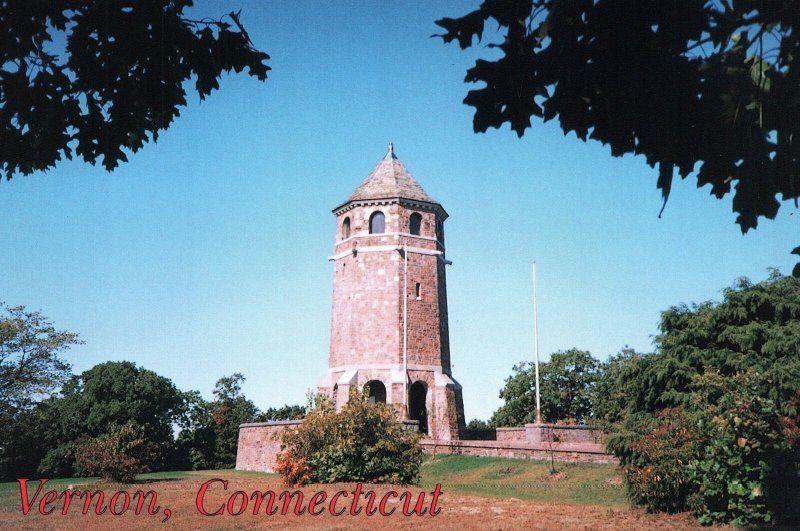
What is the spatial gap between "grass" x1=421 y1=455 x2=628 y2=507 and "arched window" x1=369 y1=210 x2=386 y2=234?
12.6m

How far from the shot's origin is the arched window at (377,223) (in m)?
32.2

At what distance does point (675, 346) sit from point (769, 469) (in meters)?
5.88

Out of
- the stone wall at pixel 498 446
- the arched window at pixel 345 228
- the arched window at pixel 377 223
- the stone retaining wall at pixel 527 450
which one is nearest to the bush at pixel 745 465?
the stone retaining wall at pixel 527 450

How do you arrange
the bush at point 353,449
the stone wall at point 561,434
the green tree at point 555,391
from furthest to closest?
1. the green tree at point 555,391
2. the stone wall at point 561,434
3. the bush at point 353,449

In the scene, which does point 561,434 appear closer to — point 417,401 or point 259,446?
point 417,401

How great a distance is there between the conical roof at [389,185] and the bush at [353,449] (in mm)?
17404

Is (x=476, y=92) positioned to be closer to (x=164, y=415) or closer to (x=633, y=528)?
(x=633, y=528)

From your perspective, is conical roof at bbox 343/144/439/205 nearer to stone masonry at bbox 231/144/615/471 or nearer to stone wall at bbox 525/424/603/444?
stone masonry at bbox 231/144/615/471

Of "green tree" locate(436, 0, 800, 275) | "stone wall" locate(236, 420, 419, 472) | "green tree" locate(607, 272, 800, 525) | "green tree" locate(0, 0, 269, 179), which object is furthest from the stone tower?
"green tree" locate(436, 0, 800, 275)

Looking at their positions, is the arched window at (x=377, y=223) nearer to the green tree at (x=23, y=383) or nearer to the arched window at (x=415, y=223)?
the arched window at (x=415, y=223)

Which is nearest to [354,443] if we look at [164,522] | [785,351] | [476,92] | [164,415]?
[164,522]

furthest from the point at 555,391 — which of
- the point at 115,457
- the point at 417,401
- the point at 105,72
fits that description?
the point at 105,72

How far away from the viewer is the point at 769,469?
1005 centimetres

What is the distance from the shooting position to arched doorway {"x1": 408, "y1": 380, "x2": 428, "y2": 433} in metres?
30.8
